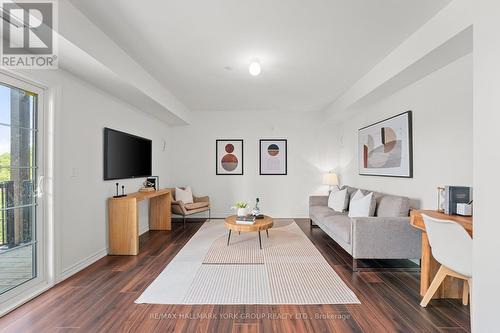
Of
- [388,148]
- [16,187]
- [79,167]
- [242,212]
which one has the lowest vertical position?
[242,212]

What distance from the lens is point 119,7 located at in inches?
78.3

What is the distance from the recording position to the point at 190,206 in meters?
4.84

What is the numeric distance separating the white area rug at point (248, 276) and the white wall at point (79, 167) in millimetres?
1055

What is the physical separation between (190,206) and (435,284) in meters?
4.02

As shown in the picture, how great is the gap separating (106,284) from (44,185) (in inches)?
47.6

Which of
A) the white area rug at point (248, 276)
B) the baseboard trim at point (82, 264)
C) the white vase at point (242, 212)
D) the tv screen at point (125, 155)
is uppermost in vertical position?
the tv screen at point (125, 155)

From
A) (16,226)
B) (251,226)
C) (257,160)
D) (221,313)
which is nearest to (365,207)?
(251,226)

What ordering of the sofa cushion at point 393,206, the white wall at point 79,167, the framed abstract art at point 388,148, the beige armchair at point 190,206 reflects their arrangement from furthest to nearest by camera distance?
the beige armchair at point 190,206 → the framed abstract art at point 388,148 → the sofa cushion at point 393,206 → the white wall at point 79,167

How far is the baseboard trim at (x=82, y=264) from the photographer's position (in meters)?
2.54

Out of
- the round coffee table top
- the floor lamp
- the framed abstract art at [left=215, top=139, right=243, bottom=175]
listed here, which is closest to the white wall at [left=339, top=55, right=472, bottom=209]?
the floor lamp

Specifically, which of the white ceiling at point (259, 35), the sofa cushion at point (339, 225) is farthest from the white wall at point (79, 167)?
the sofa cushion at point (339, 225)

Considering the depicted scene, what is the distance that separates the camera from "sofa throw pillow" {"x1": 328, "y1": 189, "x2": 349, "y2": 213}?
419 cm

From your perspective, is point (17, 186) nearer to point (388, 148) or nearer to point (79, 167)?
point (79, 167)

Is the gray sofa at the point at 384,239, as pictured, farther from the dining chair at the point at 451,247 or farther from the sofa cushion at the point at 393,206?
the dining chair at the point at 451,247
